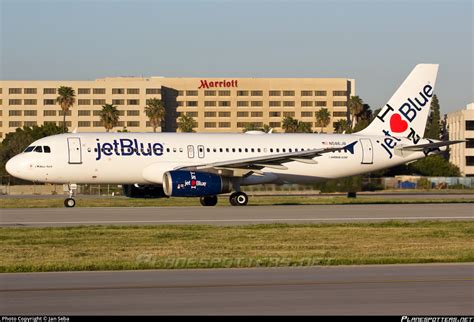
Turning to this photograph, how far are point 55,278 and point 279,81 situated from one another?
17721cm

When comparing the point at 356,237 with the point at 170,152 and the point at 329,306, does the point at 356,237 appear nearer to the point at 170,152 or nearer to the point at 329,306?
the point at 329,306

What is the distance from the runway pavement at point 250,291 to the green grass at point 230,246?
1.48 meters

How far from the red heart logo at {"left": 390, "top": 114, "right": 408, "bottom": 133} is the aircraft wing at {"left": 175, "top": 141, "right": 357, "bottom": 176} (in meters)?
6.03

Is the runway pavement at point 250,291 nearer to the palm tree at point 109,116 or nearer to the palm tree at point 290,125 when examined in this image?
the palm tree at point 109,116

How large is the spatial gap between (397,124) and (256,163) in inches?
408

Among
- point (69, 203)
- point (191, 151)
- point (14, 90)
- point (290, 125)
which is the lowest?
point (69, 203)

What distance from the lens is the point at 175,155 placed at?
1754 inches

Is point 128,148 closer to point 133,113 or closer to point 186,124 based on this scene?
point 186,124

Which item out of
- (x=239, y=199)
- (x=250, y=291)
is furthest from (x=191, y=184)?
(x=250, y=291)

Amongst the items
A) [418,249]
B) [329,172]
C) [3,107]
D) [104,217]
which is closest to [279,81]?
[3,107]

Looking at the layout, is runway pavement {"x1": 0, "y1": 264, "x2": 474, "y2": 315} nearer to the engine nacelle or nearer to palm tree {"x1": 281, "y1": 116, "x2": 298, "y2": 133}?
the engine nacelle

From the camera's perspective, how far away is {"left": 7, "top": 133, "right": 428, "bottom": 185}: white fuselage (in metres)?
Result: 43.2

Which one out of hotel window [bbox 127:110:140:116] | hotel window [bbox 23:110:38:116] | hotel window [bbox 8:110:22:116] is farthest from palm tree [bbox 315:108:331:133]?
hotel window [bbox 8:110:22:116]

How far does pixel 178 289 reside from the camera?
49.0ft
